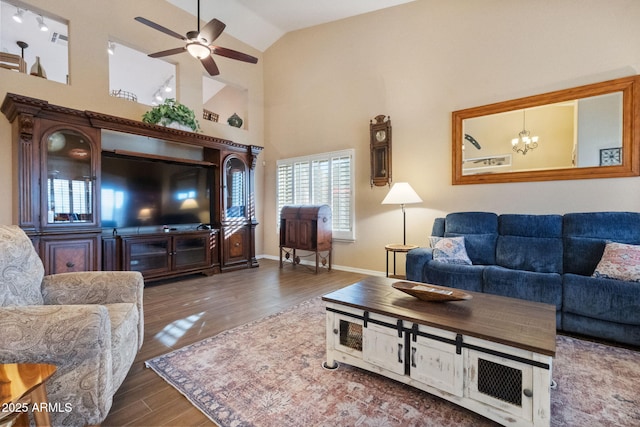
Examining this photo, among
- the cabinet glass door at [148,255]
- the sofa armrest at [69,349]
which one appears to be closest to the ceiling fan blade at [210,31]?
the cabinet glass door at [148,255]

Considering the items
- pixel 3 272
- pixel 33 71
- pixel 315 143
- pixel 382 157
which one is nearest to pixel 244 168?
pixel 315 143

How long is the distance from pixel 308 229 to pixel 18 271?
11.8 feet

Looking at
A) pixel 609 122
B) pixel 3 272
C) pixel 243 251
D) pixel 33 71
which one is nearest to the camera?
pixel 3 272

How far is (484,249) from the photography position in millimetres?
3375

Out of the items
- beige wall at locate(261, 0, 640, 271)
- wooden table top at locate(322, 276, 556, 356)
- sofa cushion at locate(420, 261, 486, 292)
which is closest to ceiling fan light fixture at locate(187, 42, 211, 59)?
beige wall at locate(261, 0, 640, 271)

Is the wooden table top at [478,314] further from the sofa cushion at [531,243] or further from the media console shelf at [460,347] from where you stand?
the sofa cushion at [531,243]

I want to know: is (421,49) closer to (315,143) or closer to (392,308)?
(315,143)

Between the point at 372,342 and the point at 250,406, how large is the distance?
80 cm

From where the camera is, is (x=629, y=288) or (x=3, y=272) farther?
(x=629, y=288)

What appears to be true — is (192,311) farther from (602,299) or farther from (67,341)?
(602,299)

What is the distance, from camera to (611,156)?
308 centimetres

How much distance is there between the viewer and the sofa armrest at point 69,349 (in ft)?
4.10

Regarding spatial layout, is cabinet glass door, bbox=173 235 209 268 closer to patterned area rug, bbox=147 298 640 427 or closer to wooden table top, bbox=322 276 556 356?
patterned area rug, bbox=147 298 640 427

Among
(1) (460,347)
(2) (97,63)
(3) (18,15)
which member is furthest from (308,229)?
(3) (18,15)
